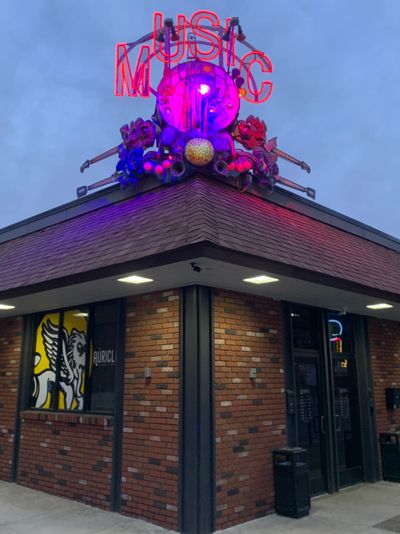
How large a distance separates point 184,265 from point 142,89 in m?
4.29

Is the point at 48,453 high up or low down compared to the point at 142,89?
down

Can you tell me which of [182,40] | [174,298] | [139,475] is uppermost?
[182,40]

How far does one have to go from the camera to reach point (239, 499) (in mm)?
6398

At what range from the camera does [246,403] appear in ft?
22.6

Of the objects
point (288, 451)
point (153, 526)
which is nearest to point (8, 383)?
point (153, 526)

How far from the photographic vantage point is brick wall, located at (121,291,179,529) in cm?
631

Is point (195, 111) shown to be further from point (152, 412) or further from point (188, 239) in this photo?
point (152, 412)

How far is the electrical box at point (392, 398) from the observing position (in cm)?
988

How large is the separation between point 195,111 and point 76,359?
4.52m

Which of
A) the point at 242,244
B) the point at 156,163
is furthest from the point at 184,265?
the point at 156,163

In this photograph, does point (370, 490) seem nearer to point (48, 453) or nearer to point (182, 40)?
point (48, 453)

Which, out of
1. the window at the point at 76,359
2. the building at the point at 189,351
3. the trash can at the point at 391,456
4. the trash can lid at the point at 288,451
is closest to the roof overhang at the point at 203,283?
the building at the point at 189,351

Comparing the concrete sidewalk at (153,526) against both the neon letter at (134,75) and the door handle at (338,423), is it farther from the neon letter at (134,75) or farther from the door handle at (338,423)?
the neon letter at (134,75)

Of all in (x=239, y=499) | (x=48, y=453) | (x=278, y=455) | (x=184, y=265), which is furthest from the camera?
(x=48, y=453)
